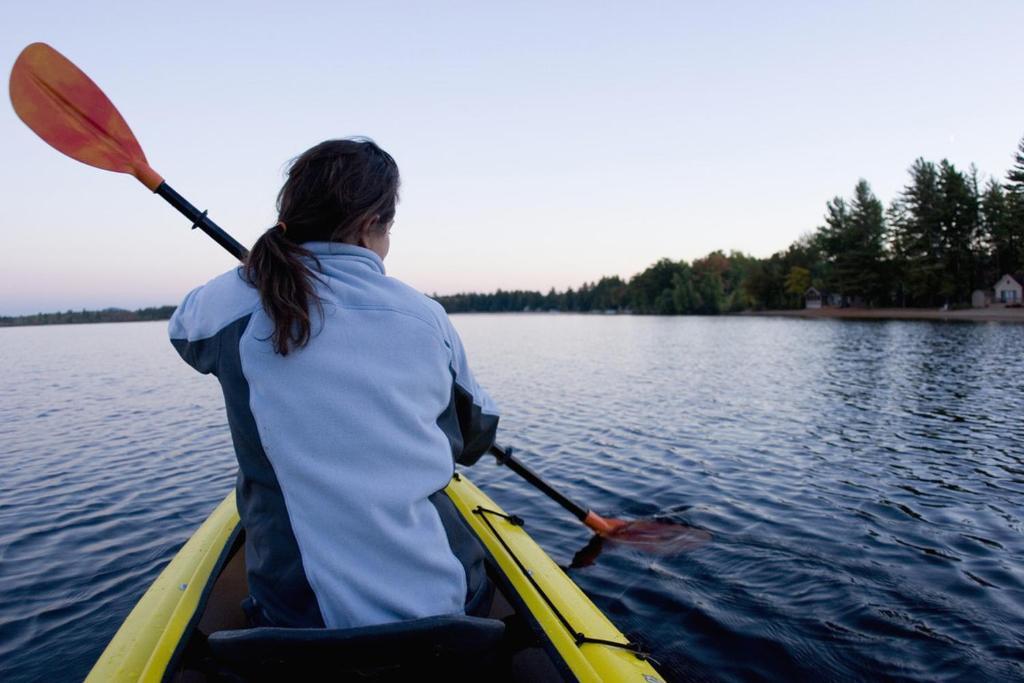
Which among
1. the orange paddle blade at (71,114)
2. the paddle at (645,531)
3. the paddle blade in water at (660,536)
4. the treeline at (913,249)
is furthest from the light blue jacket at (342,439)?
the treeline at (913,249)

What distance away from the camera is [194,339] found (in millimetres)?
1824

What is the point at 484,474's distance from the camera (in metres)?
9.46

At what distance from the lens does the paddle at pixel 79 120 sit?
316 centimetres

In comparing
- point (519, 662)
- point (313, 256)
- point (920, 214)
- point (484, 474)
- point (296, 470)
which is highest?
point (920, 214)

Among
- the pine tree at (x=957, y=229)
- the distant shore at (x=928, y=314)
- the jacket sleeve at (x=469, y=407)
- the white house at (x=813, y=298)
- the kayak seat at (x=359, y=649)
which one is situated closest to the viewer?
the kayak seat at (x=359, y=649)

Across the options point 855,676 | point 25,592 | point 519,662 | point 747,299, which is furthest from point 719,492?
point 747,299

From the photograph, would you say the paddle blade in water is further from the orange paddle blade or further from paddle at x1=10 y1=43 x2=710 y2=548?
the orange paddle blade

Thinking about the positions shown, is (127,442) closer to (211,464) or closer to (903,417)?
(211,464)

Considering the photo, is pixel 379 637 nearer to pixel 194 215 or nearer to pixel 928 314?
pixel 194 215

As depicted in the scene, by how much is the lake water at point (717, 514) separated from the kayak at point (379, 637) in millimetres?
1551

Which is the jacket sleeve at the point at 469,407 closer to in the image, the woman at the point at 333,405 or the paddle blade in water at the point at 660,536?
the woman at the point at 333,405

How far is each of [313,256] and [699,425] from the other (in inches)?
464

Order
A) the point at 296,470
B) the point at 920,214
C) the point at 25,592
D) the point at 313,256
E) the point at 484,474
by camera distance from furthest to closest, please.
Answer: the point at 920,214, the point at 484,474, the point at 25,592, the point at 313,256, the point at 296,470

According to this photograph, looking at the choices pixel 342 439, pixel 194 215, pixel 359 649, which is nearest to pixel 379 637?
pixel 359 649
